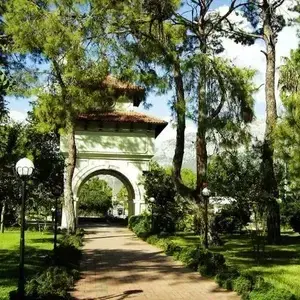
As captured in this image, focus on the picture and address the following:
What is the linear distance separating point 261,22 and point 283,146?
621 centimetres

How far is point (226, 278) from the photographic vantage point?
10742 mm

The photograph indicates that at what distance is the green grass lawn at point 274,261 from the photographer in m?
11.4

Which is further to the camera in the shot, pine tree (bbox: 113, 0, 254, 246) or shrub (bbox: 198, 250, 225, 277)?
pine tree (bbox: 113, 0, 254, 246)

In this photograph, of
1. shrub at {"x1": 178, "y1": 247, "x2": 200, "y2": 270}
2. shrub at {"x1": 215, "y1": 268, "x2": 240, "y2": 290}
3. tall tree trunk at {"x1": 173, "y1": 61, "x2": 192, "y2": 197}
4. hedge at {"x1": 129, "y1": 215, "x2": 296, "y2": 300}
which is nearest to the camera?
hedge at {"x1": 129, "y1": 215, "x2": 296, "y2": 300}

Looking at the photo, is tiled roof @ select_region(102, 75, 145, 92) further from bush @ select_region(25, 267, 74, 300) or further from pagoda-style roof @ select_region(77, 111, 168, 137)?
bush @ select_region(25, 267, 74, 300)

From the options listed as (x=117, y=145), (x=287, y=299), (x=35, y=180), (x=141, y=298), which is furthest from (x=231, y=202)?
(x=117, y=145)

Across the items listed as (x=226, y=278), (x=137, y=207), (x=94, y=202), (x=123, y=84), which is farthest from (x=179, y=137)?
(x=94, y=202)

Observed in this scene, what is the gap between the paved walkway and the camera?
991cm

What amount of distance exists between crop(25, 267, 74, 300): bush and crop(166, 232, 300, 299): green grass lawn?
170 inches

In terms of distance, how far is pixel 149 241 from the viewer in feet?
73.8

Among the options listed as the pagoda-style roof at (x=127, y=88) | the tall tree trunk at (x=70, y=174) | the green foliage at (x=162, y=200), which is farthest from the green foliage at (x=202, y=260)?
the green foliage at (x=162, y=200)

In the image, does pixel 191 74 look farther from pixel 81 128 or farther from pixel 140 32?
pixel 81 128

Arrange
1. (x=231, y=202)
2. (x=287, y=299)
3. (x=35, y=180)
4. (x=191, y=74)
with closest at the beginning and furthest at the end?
(x=287, y=299), (x=231, y=202), (x=191, y=74), (x=35, y=180)

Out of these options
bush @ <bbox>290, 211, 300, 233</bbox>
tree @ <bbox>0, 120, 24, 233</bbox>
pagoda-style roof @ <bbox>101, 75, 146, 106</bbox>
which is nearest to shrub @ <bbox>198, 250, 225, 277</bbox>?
tree @ <bbox>0, 120, 24, 233</bbox>
